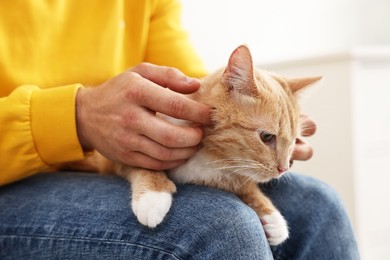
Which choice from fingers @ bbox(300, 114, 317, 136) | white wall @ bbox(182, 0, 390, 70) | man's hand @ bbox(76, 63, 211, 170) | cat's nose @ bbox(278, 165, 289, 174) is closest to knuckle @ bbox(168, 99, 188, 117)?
man's hand @ bbox(76, 63, 211, 170)

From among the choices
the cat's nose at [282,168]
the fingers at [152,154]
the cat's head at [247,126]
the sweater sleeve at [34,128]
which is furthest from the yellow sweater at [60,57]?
the cat's nose at [282,168]

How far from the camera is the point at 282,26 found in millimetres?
2152

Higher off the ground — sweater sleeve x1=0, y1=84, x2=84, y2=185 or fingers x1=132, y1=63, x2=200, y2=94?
fingers x1=132, y1=63, x2=200, y2=94

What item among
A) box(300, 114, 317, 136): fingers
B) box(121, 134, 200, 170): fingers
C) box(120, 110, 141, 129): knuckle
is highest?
box(120, 110, 141, 129): knuckle

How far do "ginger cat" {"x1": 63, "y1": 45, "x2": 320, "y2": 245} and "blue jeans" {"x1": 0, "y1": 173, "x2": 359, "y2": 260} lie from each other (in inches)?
2.0

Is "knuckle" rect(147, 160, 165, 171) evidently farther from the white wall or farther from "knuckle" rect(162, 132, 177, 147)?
the white wall

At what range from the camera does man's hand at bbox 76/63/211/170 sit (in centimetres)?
72

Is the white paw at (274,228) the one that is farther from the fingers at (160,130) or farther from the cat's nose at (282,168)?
the fingers at (160,130)

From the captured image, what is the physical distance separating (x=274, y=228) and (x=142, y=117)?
Answer: 12.5 inches

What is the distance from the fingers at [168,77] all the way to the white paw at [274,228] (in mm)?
281

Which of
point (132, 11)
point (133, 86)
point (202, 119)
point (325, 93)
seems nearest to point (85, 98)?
point (133, 86)

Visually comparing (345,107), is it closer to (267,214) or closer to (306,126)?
(306,126)

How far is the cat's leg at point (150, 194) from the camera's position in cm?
66

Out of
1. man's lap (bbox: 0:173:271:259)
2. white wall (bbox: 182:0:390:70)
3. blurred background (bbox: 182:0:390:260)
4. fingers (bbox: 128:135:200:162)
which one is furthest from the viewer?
white wall (bbox: 182:0:390:70)
